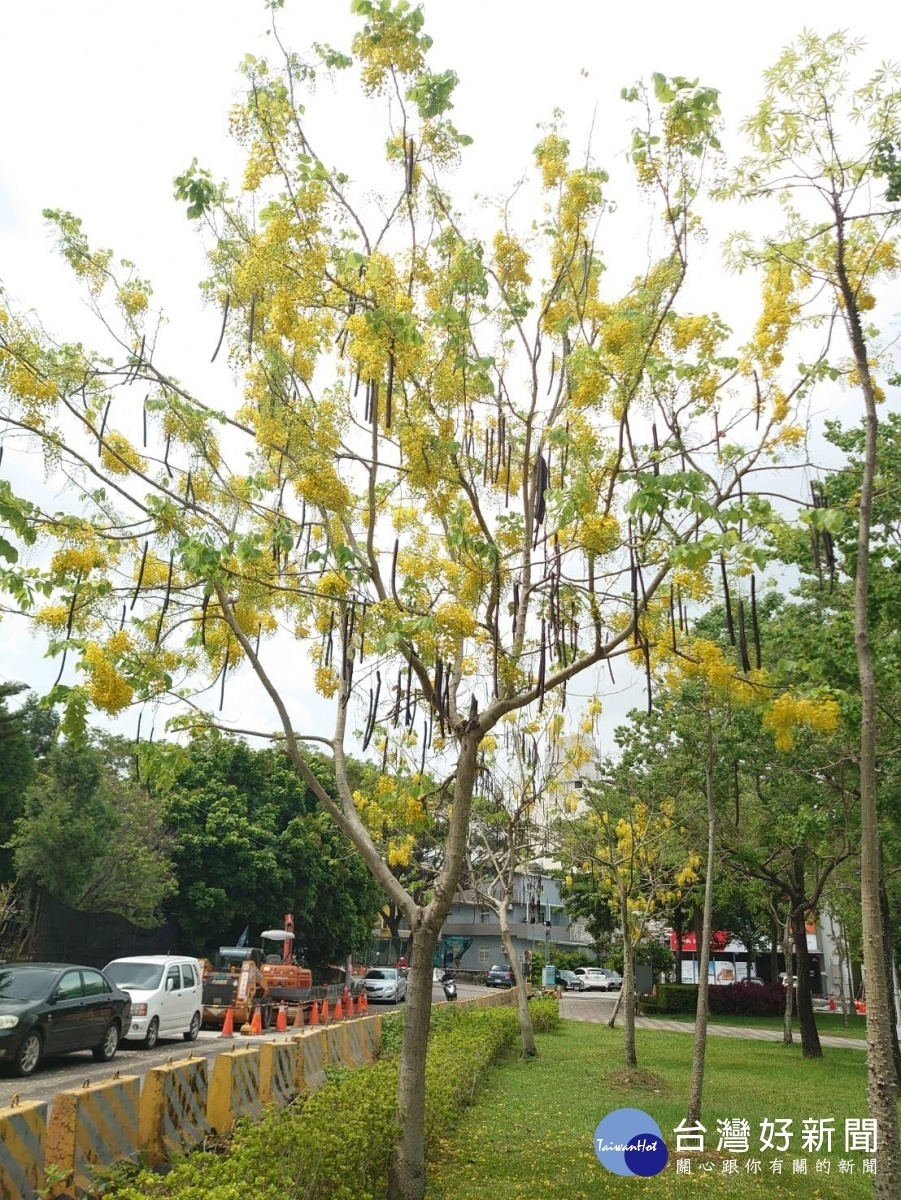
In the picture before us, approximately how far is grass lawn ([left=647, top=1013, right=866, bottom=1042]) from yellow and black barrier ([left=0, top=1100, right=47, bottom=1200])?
96.8 ft

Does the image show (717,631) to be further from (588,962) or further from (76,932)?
(588,962)

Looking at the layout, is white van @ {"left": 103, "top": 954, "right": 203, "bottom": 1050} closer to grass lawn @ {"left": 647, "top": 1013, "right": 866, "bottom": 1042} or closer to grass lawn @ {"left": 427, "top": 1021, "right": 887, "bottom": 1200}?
grass lawn @ {"left": 427, "top": 1021, "right": 887, "bottom": 1200}

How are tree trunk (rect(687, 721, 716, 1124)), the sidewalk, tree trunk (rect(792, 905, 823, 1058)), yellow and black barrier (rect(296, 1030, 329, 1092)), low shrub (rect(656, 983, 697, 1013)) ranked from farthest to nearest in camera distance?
low shrub (rect(656, 983, 697, 1013)) → the sidewalk → tree trunk (rect(792, 905, 823, 1058)) → tree trunk (rect(687, 721, 716, 1124)) → yellow and black barrier (rect(296, 1030, 329, 1092))

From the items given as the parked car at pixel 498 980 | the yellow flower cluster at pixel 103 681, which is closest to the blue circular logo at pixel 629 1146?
the yellow flower cluster at pixel 103 681

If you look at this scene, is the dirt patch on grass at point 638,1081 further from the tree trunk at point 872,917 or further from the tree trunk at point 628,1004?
the tree trunk at point 872,917

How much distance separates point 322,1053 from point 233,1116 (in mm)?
2764

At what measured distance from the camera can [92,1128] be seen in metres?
5.36

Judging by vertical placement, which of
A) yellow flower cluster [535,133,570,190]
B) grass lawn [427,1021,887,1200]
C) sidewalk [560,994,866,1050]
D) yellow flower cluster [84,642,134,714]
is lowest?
sidewalk [560,994,866,1050]

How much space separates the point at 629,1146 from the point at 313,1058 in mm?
3051

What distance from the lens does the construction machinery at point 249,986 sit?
1898 centimetres

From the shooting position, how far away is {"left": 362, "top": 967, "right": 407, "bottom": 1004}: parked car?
34281 mm

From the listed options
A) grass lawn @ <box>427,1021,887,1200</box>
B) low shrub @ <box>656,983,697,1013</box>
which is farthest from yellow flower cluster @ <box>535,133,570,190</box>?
low shrub @ <box>656,983,697,1013</box>

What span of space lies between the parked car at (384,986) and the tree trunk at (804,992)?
16.6 metres

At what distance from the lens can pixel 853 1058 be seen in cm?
2088
